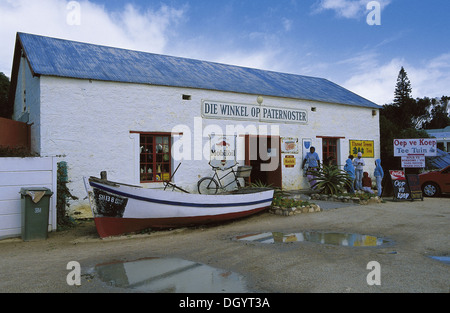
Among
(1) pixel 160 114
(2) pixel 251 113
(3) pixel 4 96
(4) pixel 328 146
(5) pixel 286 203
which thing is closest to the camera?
(5) pixel 286 203

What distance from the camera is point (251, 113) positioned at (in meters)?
12.8

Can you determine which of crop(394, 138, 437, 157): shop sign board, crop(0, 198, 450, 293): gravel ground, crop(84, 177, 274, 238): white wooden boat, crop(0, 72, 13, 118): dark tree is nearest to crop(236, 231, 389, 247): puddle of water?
crop(0, 198, 450, 293): gravel ground

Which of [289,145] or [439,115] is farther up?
[439,115]

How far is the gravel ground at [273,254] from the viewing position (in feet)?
13.9

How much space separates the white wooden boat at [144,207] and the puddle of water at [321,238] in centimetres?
133

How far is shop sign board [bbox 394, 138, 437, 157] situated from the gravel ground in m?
4.73

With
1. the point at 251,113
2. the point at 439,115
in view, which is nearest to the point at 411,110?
the point at 439,115

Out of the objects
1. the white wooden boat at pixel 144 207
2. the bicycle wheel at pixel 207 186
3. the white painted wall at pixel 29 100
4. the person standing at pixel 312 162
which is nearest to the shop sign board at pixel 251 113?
the person standing at pixel 312 162

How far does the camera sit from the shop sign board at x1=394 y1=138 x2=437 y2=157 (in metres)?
13.3

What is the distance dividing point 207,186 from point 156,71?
14.5 feet

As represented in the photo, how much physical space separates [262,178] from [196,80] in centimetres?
506

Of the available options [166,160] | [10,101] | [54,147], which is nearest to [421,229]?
[166,160]

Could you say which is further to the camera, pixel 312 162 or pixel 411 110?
pixel 411 110

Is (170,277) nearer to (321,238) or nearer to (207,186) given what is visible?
(321,238)
